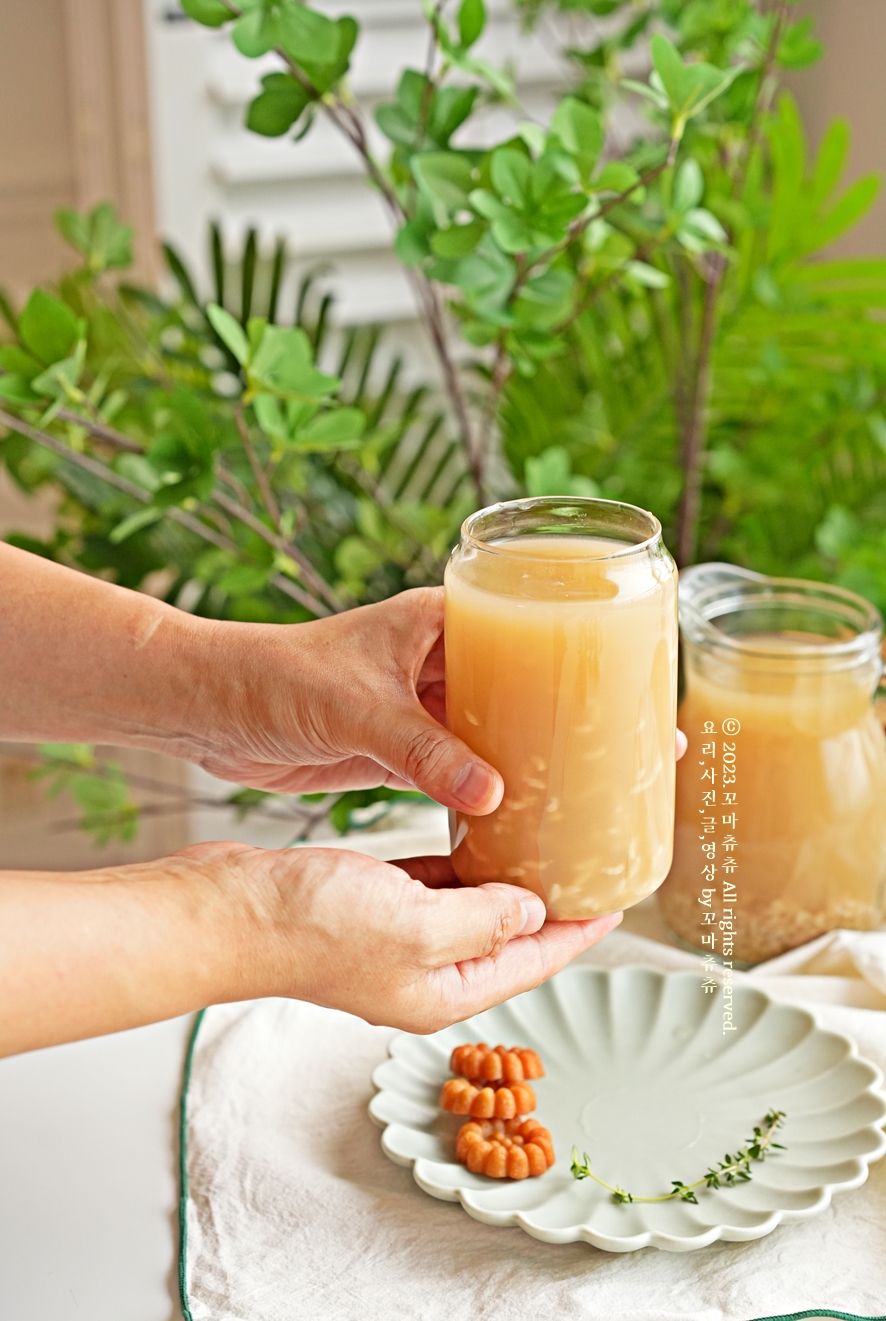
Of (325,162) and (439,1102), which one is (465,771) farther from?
(325,162)

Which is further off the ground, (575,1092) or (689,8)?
(689,8)

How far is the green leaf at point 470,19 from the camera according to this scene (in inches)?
45.2

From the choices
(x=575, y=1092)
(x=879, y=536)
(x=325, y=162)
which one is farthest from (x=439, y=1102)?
(x=325, y=162)

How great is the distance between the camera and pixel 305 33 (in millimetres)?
1095

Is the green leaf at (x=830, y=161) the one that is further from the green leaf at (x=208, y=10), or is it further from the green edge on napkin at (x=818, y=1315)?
the green edge on napkin at (x=818, y=1315)

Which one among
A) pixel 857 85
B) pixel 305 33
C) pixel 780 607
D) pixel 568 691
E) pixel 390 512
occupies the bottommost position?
pixel 390 512

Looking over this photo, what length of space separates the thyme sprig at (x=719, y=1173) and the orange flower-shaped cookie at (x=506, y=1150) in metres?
0.02

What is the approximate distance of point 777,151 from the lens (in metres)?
1.78

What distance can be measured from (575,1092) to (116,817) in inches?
49.4

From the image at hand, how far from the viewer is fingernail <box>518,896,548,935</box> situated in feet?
2.72

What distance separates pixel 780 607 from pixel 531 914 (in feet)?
1.48

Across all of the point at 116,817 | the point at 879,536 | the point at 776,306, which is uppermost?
the point at 776,306

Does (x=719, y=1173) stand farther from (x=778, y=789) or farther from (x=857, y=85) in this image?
(x=857, y=85)

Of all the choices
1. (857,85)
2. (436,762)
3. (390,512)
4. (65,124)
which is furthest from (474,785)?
(65,124)
